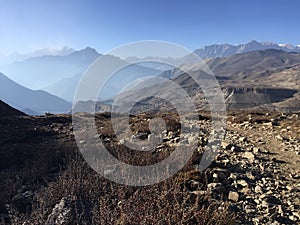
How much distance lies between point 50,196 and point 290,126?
13.2 m

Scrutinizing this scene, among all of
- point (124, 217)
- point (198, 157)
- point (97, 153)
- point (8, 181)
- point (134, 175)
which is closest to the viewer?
point (124, 217)

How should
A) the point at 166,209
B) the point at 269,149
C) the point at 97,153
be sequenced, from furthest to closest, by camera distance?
1. the point at 269,149
2. the point at 97,153
3. the point at 166,209

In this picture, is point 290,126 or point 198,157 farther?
point 290,126

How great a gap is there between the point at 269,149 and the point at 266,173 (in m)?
3.23

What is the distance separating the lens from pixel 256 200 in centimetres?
601

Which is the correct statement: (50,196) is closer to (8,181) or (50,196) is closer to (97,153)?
(8,181)

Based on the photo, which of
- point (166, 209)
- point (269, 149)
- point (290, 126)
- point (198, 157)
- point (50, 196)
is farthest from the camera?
point (290, 126)

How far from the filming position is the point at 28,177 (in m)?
8.09

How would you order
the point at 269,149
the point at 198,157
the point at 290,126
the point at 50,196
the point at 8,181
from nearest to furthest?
1. the point at 50,196
2. the point at 8,181
3. the point at 198,157
4. the point at 269,149
5. the point at 290,126

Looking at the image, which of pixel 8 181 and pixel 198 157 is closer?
pixel 8 181

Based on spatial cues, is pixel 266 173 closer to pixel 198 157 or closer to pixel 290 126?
pixel 198 157

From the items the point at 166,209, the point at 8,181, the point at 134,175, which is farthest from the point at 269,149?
the point at 8,181

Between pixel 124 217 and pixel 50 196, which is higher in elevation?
pixel 124 217

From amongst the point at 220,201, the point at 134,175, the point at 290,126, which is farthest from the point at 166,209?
the point at 290,126
